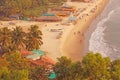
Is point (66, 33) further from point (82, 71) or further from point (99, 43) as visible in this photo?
point (82, 71)

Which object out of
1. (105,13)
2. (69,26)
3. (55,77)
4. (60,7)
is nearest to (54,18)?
(69,26)

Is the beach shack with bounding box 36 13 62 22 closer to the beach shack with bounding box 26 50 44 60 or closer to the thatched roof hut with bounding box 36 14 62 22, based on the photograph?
the thatched roof hut with bounding box 36 14 62 22

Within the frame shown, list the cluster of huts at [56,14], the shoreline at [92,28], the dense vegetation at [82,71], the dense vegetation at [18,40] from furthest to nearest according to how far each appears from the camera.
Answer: the cluster of huts at [56,14]
the shoreline at [92,28]
the dense vegetation at [18,40]
the dense vegetation at [82,71]

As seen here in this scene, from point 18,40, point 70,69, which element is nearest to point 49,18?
point 18,40

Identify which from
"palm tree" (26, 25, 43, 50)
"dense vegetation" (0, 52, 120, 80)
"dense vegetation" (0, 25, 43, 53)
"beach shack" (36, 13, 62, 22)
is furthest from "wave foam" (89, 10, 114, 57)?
"dense vegetation" (0, 52, 120, 80)

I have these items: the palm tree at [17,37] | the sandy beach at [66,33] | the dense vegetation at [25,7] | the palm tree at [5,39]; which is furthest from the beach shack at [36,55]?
the dense vegetation at [25,7]

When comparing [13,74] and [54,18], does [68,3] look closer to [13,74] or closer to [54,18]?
[54,18]

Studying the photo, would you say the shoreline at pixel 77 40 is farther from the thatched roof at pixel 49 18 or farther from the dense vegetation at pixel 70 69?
the dense vegetation at pixel 70 69
